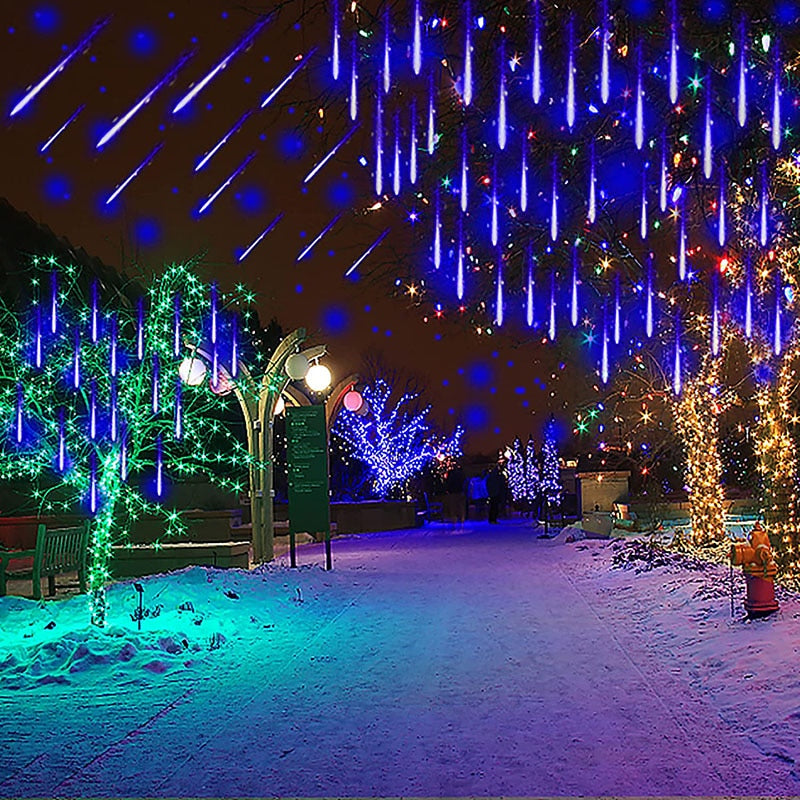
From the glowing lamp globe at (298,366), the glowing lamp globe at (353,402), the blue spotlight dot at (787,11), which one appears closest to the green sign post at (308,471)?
the glowing lamp globe at (298,366)

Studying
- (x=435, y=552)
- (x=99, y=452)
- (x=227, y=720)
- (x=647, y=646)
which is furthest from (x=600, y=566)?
(x=227, y=720)

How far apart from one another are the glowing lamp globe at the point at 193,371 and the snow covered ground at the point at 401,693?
2920 millimetres

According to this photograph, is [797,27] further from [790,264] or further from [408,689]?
[408,689]

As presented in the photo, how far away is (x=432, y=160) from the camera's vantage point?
11.7m

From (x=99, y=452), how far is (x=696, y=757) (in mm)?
7689

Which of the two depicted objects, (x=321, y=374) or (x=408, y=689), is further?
(x=321, y=374)

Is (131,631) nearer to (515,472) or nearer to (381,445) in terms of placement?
(381,445)

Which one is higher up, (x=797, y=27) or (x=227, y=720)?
(x=797, y=27)

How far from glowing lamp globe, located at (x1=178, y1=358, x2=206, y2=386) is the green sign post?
2495 mm

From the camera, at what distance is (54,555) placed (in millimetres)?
12414

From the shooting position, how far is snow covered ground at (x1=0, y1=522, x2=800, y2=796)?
468 cm

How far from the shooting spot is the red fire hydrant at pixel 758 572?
7.97 meters

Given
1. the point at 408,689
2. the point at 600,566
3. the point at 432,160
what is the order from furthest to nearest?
1. the point at 600,566
2. the point at 432,160
3. the point at 408,689

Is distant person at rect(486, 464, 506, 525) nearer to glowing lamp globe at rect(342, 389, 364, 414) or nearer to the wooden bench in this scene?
glowing lamp globe at rect(342, 389, 364, 414)
